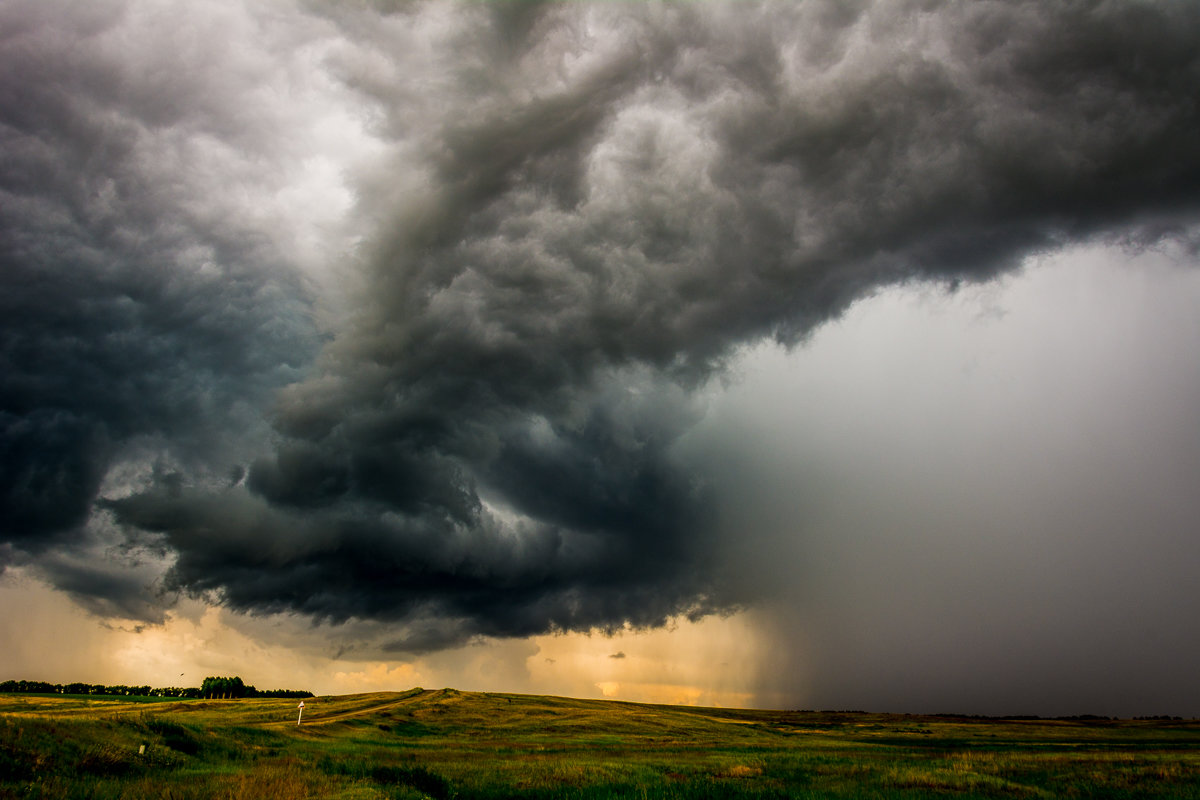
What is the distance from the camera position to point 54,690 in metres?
198

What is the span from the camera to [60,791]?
20.2 meters

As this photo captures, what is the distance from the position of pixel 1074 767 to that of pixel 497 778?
1454 inches

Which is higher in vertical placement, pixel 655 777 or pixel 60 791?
pixel 60 791

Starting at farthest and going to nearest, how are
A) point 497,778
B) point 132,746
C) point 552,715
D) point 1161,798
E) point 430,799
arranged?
1. point 552,715
2. point 497,778
3. point 132,746
4. point 1161,798
5. point 430,799

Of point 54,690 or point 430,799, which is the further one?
point 54,690

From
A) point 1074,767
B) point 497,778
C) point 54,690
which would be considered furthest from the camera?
point 54,690

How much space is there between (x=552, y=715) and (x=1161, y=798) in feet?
312

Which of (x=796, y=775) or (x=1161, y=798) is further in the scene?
Answer: (x=796, y=775)

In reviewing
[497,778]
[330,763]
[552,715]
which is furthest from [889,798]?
[552,715]

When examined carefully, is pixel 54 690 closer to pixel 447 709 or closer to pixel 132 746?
pixel 447 709

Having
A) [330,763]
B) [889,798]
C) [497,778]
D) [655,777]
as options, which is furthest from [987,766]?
[330,763]

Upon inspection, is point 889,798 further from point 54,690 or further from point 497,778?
point 54,690

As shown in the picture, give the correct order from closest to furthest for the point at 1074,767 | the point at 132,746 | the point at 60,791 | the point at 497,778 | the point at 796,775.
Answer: the point at 60,791
the point at 132,746
the point at 497,778
the point at 796,775
the point at 1074,767

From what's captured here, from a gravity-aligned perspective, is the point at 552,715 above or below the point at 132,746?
below
